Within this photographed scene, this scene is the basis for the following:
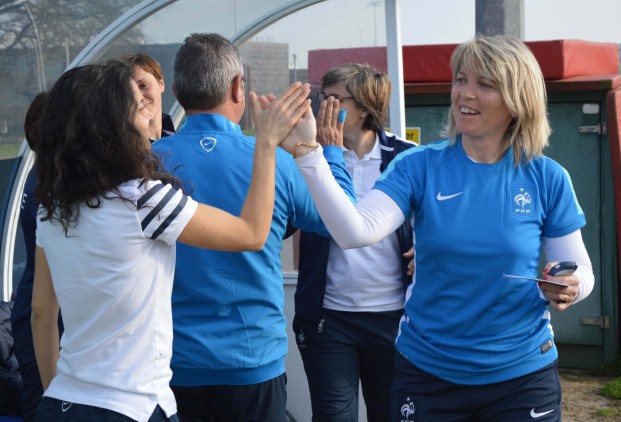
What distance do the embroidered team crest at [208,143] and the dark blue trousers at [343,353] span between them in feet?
4.13

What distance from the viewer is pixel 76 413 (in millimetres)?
2270

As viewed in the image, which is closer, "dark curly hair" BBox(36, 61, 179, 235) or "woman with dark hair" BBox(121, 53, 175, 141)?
"dark curly hair" BBox(36, 61, 179, 235)

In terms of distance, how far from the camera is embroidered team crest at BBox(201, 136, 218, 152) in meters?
2.95

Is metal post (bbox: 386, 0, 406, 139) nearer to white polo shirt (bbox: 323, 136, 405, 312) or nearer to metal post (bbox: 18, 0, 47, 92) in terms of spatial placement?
white polo shirt (bbox: 323, 136, 405, 312)

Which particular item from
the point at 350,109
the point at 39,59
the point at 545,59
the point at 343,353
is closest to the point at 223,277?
the point at 343,353

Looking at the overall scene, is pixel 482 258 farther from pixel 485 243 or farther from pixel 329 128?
pixel 329 128

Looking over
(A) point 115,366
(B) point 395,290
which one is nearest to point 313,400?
(B) point 395,290

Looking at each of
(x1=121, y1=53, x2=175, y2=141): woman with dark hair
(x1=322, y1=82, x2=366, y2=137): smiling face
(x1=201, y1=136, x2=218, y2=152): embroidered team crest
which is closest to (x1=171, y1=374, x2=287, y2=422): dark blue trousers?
(x1=201, y1=136, x2=218, y2=152): embroidered team crest

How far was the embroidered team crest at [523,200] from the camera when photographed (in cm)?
279

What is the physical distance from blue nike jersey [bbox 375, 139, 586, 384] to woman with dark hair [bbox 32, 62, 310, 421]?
758 mm

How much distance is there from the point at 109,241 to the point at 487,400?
4.23 ft

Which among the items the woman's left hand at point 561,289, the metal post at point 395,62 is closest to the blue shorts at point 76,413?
the woman's left hand at point 561,289

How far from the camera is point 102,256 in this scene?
7.47 ft

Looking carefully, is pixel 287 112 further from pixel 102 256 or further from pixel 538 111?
pixel 538 111
